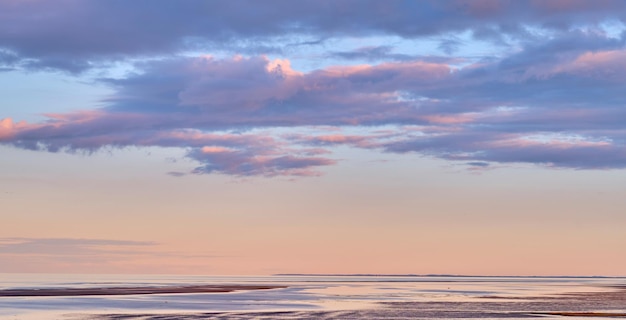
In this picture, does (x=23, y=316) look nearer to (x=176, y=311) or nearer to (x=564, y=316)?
(x=176, y=311)

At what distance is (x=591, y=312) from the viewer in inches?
2682

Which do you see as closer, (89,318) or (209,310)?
(89,318)

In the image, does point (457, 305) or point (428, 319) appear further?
point (457, 305)

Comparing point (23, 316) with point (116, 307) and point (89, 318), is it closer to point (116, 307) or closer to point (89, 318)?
point (89, 318)

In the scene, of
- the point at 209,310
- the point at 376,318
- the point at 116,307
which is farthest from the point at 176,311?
the point at 376,318

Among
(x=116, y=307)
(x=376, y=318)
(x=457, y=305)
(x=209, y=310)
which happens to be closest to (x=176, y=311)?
(x=209, y=310)

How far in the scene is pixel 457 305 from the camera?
78.1m

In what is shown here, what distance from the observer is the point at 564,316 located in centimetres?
6381

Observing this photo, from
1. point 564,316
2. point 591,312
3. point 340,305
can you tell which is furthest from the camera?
point 340,305

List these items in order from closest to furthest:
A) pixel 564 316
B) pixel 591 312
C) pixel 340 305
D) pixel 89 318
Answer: pixel 89 318
pixel 564 316
pixel 591 312
pixel 340 305

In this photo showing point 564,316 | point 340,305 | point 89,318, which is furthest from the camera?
point 340,305

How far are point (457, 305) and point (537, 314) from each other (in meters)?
12.5

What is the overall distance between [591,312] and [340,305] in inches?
788

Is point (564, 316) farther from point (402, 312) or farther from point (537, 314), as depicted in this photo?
point (402, 312)
